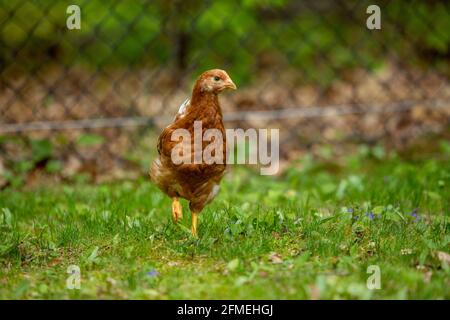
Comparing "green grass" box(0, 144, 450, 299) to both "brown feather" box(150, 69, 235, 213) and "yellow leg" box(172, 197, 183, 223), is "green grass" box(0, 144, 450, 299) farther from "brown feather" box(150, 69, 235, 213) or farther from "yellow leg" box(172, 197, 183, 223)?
"brown feather" box(150, 69, 235, 213)

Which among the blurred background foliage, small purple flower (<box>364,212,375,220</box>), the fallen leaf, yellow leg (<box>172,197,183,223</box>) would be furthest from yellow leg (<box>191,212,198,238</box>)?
the blurred background foliage

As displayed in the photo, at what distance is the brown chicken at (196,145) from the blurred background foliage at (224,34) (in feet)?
8.98

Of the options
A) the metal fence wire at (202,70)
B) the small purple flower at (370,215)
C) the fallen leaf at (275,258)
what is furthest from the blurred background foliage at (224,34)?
the fallen leaf at (275,258)

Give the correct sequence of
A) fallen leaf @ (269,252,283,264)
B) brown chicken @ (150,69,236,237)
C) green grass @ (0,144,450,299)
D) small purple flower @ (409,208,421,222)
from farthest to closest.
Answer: small purple flower @ (409,208,421,222) → brown chicken @ (150,69,236,237) → fallen leaf @ (269,252,283,264) → green grass @ (0,144,450,299)

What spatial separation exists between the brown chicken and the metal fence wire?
248 centimetres

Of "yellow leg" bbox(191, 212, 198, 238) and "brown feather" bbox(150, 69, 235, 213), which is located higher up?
"brown feather" bbox(150, 69, 235, 213)

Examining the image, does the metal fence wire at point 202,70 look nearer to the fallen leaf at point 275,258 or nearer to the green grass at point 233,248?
the green grass at point 233,248

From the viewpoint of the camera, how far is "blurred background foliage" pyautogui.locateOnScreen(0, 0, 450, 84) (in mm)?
6738

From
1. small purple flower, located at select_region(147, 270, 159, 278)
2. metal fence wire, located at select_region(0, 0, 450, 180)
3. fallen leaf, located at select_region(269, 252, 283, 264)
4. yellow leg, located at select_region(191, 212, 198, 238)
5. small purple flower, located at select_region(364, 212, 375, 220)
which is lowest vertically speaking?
small purple flower, located at select_region(147, 270, 159, 278)

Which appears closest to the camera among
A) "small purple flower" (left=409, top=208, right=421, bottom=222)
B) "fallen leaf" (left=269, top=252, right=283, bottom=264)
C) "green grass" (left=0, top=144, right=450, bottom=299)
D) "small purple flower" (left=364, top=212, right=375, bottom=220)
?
"green grass" (left=0, top=144, right=450, bottom=299)

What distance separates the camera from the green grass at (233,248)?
3.24m
